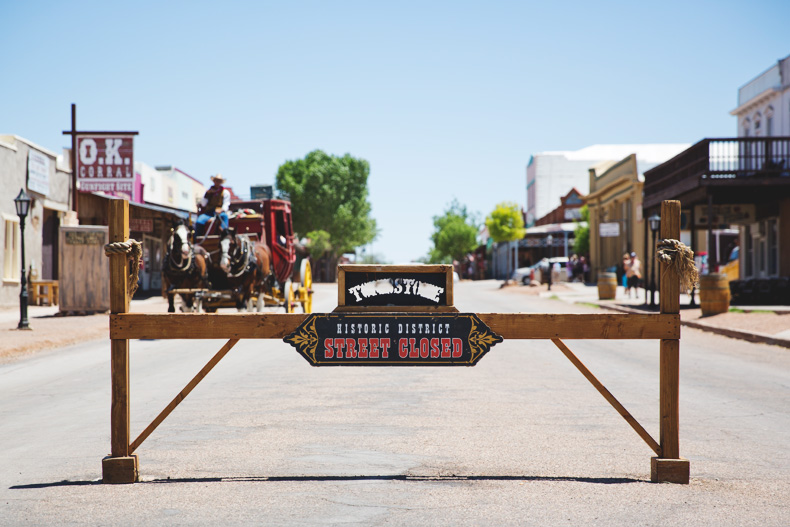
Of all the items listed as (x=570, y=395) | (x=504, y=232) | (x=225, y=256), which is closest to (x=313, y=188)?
(x=504, y=232)

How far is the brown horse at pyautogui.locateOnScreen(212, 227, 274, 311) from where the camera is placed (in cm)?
1653

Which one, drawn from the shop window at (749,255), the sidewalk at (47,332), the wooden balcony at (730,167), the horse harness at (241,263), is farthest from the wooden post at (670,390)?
the shop window at (749,255)

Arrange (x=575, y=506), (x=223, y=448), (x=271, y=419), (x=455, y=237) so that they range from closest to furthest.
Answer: (x=575, y=506) < (x=223, y=448) < (x=271, y=419) < (x=455, y=237)

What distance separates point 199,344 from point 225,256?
5.95ft

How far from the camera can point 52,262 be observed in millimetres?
30406

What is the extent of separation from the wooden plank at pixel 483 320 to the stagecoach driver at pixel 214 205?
11.5 metres

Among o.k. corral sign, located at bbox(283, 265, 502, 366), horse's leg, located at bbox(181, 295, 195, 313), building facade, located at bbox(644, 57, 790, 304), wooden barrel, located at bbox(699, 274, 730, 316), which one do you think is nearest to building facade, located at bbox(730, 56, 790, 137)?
building facade, located at bbox(644, 57, 790, 304)

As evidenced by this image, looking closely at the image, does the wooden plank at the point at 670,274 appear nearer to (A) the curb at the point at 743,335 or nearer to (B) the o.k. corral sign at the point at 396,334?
(B) the o.k. corral sign at the point at 396,334

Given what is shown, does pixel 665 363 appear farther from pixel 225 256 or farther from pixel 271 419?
pixel 225 256

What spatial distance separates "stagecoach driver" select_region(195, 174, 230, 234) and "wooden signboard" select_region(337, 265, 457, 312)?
1160 centimetres

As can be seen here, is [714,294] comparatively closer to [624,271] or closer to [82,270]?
[82,270]

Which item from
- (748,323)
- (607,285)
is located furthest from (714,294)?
(607,285)

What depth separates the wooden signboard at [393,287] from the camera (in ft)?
18.1

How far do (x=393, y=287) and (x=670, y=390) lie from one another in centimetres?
196
